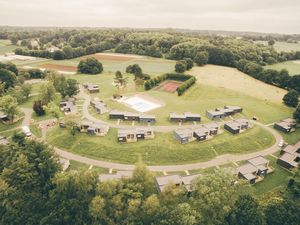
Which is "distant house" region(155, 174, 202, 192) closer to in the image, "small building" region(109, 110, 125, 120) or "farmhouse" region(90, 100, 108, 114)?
"small building" region(109, 110, 125, 120)

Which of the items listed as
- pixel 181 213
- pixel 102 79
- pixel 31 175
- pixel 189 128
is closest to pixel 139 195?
pixel 181 213

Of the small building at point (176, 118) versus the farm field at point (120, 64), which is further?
the farm field at point (120, 64)

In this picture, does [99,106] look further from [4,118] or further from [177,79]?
[177,79]

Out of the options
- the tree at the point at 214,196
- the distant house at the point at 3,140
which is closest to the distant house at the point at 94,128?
the distant house at the point at 3,140

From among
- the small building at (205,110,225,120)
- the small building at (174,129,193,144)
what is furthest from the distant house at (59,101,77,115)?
the small building at (205,110,225,120)

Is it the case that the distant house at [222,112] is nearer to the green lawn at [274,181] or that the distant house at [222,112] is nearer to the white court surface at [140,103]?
the white court surface at [140,103]

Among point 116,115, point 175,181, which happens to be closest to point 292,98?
point 175,181

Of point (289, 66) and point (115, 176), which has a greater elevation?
point (289, 66)
